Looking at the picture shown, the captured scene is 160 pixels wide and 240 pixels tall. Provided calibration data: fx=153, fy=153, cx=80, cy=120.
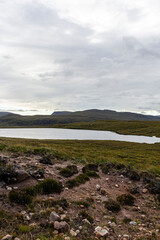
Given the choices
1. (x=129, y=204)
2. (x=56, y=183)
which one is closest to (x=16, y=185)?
(x=56, y=183)

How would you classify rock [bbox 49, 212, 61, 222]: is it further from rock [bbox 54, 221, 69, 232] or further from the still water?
the still water

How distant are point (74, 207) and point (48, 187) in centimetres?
212

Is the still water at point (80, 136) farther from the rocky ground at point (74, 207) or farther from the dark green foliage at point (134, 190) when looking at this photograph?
the rocky ground at point (74, 207)

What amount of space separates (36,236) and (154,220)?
5.80 meters

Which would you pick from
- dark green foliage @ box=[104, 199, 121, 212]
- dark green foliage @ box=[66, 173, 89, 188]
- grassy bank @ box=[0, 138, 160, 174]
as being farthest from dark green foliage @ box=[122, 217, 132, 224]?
grassy bank @ box=[0, 138, 160, 174]

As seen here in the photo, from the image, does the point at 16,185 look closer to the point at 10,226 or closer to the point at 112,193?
the point at 10,226

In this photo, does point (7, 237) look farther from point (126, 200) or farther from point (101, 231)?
point (126, 200)

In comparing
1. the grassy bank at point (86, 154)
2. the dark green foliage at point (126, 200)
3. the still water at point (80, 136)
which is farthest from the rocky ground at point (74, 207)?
the still water at point (80, 136)

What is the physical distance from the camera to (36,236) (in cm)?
565

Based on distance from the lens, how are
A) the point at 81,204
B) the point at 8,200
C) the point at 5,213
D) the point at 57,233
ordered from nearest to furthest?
the point at 57,233, the point at 5,213, the point at 8,200, the point at 81,204

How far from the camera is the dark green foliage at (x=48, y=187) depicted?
8981 mm

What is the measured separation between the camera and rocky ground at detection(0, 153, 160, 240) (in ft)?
20.2

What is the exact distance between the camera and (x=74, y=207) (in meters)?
8.02

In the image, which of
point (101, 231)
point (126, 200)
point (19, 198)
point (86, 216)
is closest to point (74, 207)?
point (86, 216)
